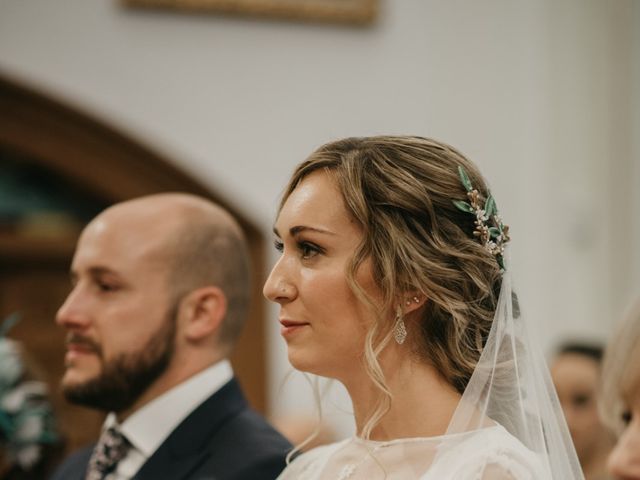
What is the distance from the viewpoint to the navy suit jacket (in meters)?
2.59

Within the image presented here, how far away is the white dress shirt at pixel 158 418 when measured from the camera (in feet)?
9.23

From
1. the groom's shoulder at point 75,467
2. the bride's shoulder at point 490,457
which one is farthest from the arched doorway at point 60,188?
the bride's shoulder at point 490,457

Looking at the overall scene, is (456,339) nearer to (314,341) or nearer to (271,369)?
(314,341)

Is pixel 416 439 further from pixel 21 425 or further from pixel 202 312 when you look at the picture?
pixel 21 425

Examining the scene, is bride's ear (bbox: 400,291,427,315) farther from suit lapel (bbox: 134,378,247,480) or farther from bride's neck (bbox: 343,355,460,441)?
suit lapel (bbox: 134,378,247,480)

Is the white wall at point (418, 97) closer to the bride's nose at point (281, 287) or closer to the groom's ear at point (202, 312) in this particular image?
the groom's ear at point (202, 312)

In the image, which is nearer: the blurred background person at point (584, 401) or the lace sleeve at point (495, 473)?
the lace sleeve at point (495, 473)

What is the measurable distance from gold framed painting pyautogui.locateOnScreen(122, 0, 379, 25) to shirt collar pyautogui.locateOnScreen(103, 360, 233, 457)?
10.6 ft

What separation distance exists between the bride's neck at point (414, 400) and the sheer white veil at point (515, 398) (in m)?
0.05

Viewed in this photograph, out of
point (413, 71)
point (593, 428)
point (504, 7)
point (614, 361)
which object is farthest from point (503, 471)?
point (504, 7)

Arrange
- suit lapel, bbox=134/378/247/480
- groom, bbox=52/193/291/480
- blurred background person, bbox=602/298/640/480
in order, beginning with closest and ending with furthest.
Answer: blurred background person, bbox=602/298/640/480
suit lapel, bbox=134/378/247/480
groom, bbox=52/193/291/480

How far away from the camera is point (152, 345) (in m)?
2.85

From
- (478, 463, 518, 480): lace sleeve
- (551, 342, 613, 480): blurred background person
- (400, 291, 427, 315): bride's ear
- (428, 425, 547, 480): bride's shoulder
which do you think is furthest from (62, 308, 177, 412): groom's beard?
(551, 342, 613, 480): blurred background person

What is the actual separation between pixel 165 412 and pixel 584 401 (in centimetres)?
232
